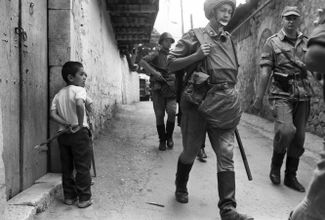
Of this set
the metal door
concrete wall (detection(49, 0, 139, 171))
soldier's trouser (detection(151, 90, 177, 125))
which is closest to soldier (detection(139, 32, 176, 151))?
soldier's trouser (detection(151, 90, 177, 125))

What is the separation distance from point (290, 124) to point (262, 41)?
A: 20.5ft

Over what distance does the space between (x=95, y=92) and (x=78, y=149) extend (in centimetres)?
274

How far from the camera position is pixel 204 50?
119 inches

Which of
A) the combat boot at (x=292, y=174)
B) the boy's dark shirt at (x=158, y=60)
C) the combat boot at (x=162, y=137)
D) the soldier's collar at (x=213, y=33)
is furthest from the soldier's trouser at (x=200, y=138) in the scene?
the boy's dark shirt at (x=158, y=60)

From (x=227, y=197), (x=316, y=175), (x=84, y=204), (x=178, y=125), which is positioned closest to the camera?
(x=316, y=175)

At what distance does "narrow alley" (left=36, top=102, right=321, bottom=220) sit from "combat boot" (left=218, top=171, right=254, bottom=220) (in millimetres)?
352

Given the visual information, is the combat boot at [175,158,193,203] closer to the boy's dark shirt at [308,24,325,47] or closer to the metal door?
the metal door

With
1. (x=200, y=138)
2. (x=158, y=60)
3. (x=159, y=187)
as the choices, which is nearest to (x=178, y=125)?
(x=200, y=138)

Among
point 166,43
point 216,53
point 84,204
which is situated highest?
point 166,43

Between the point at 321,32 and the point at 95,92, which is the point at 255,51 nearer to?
the point at 95,92

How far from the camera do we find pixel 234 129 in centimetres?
318

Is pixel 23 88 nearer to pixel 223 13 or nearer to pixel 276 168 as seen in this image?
pixel 223 13

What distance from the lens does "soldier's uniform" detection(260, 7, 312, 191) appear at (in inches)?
152

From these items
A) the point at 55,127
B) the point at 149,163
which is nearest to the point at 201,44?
the point at 55,127
